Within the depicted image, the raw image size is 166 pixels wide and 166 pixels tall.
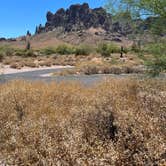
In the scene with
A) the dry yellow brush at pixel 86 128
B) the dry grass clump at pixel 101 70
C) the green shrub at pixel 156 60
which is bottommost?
the dry grass clump at pixel 101 70

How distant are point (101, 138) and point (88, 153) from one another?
5.43 feet

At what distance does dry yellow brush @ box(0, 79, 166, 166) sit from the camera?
663 cm

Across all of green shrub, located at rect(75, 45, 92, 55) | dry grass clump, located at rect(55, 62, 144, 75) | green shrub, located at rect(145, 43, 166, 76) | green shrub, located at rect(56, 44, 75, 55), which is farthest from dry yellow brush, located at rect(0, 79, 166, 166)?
green shrub, located at rect(56, 44, 75, 55)

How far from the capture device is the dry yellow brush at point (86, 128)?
6.63 meters

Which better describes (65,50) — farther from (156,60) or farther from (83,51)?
(156,60)

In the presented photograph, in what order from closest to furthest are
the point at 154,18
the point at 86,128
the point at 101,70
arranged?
the point at 86,128, the point at 154,18, the point at 101,70

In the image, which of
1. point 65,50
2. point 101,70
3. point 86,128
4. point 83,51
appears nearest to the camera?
point 86,128

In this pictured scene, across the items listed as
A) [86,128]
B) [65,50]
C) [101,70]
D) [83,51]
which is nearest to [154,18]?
[86,128]

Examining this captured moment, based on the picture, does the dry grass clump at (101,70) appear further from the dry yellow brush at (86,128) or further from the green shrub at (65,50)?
the green shrub at (65,50)

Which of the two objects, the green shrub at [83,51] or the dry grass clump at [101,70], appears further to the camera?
the green shrub at [83,51]

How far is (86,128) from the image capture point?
868 cm

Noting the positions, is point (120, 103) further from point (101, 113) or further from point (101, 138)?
point (101, 138)

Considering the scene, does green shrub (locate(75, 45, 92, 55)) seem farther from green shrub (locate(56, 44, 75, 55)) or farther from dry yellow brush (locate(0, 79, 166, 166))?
dry yellow brush (locate(0, 79, 166, 166))

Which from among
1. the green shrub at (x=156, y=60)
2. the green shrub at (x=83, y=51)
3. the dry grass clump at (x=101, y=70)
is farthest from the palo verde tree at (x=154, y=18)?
the green shrub at (x=83, y=51)
